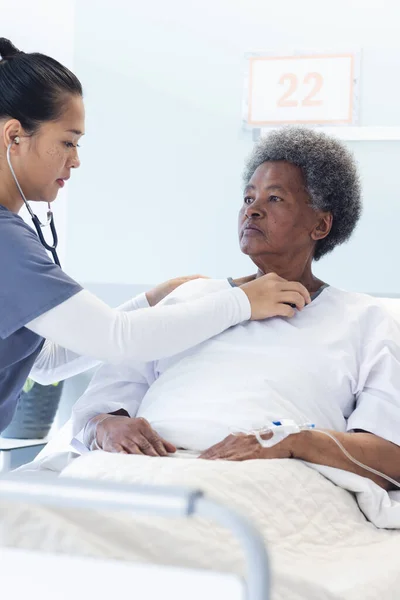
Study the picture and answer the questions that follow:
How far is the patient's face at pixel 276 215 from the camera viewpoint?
1968 mm

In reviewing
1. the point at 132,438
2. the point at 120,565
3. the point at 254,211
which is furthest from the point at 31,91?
the point at 120,565

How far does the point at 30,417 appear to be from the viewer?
3146mm

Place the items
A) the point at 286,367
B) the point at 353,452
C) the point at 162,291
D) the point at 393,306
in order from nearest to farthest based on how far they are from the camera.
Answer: the point at 353,452 < the point at 286,367 < the point at 162,291 < the point at 393,306

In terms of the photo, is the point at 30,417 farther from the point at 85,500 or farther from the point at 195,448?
the point at 85,500

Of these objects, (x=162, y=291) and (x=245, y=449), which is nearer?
(x=245, y=449)

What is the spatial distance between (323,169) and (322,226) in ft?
0.46

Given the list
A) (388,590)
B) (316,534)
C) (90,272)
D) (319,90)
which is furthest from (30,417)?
(388,590)

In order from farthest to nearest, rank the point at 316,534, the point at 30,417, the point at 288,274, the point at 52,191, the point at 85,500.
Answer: the point at 30,417 < the point at 288,274 < the point at 52,191 < the point at 316,534 < the point at 85,500

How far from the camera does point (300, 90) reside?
11.0 feet

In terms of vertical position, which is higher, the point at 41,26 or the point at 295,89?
the point at 41,26

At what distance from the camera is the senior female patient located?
1674 mm

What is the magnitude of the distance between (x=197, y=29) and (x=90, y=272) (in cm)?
112

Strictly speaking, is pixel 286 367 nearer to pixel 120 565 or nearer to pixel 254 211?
pixel 254 211

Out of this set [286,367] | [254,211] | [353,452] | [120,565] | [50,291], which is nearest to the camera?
[120,565]
